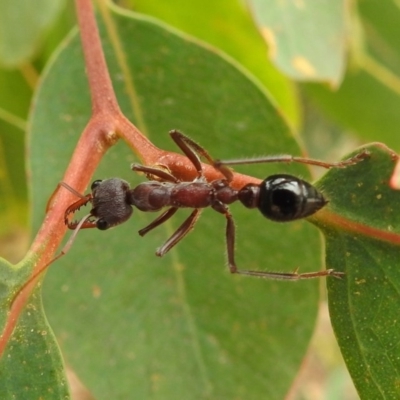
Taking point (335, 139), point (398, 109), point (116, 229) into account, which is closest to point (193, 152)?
point (116, 229)

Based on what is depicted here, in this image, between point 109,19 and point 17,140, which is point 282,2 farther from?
point 17,140

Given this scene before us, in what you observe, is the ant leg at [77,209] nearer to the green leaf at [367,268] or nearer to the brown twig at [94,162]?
the brown twig at [94,162]

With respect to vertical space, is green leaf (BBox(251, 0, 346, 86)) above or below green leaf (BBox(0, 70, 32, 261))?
above

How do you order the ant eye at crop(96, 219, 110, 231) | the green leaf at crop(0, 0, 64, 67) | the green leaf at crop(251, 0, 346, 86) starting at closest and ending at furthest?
1. the ant eye at crop(96, 219, 110, 231)
2. the green leaf at crop(251, 0, 346, 86)
3. the green leaf at crop(0, 0, 64, 67)

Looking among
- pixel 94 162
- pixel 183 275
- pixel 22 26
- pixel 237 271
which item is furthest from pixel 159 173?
pixel 22 26

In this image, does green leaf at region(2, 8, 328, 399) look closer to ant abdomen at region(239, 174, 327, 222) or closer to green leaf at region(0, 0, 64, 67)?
ant abdomen at region(239, 174, 327, 222)

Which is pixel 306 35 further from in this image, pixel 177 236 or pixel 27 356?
pixel 27 356

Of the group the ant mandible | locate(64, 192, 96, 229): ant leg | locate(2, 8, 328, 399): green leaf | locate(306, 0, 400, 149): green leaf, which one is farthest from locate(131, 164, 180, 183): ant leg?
locate(306, 0, 400, 149): green leaf
